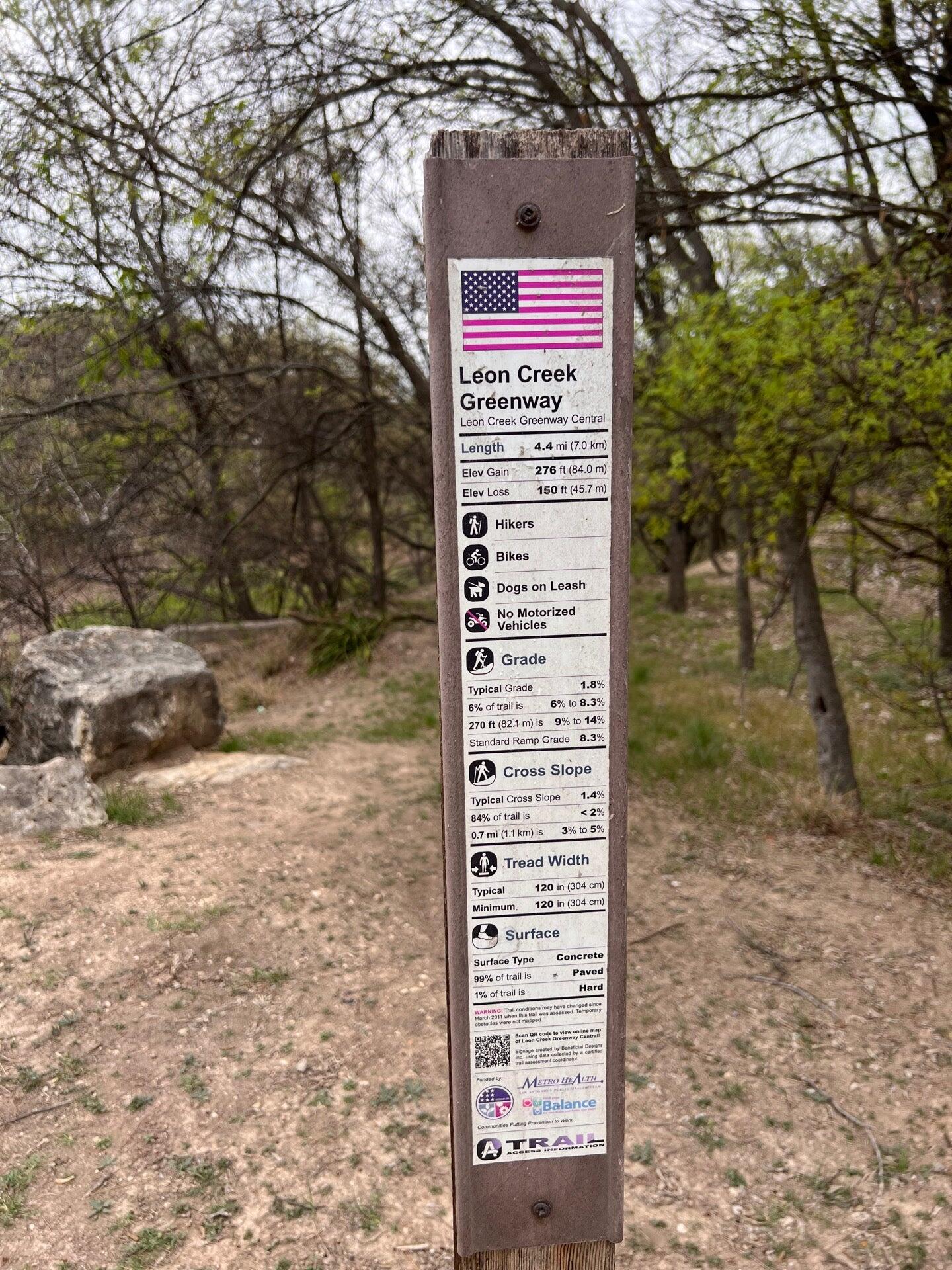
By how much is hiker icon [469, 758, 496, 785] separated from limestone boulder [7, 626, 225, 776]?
4963 millimetres

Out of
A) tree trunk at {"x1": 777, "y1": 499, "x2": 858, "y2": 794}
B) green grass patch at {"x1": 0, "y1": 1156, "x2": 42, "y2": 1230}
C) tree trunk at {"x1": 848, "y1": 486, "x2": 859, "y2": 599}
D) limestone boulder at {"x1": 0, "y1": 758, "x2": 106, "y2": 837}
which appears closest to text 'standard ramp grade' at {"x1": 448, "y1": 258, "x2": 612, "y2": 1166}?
green grass patch at {"x1": 0, "y1": 1156, "x2": 42, "y2": 1230}

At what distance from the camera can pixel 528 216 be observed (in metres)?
1.60

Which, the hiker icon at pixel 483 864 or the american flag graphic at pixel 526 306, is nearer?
the american flag graphic at pixel 526 306

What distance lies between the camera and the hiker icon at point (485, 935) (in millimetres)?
1807

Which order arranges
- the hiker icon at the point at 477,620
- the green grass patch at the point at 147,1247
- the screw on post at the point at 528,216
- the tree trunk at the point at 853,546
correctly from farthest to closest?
the tree trunk at the point at 853,546
the green grass patch at the point at 147,1247
the hiker icon at the point at 477,620
the screw on post at the point at 528,216

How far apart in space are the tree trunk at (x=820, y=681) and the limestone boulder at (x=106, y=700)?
4286mm

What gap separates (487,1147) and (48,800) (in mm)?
4207

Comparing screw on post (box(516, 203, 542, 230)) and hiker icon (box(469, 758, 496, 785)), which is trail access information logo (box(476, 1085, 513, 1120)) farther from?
screw on post (box(516, 203, 542, 230))

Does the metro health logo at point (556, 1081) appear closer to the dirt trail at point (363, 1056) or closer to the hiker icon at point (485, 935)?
the hiker icon at point (485, 935)

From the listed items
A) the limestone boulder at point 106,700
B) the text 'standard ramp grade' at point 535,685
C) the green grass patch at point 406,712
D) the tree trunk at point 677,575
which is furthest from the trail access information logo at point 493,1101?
the tree trunk at point 677,575

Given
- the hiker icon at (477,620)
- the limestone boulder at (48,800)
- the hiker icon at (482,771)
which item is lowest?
the limestone boulder at (48,800)

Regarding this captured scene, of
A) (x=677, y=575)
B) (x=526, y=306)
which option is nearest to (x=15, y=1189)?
(x=526, y=306)

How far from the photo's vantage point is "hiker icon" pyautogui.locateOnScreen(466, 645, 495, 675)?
5.65 ft

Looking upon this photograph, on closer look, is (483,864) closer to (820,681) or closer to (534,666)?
(534,666)
